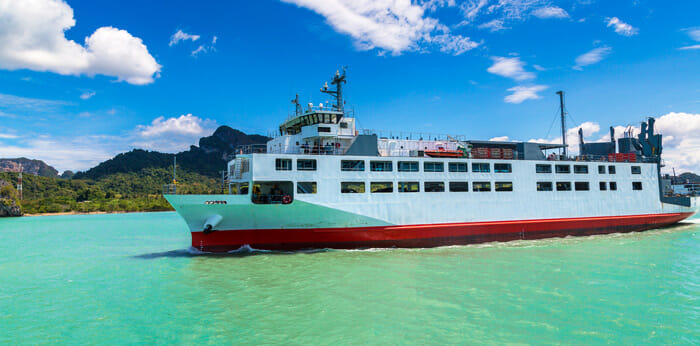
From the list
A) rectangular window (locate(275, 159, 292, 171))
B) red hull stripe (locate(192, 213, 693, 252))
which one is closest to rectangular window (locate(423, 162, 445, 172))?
red hull stripe (locate(192, 213, 693, 252))

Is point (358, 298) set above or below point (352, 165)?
below

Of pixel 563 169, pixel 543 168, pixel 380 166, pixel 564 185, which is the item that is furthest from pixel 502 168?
pixel 380 166

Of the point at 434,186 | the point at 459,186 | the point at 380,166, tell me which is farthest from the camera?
the point at 459,186

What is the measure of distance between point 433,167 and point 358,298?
37.3ft

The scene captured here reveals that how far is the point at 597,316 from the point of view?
8484 millimetres

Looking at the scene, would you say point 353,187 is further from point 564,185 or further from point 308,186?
point 564,185

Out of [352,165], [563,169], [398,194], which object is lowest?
[398,194]

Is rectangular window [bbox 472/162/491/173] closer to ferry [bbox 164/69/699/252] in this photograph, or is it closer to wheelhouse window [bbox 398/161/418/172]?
ferry [bbox 164/69/699/252]

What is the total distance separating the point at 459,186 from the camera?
20.2m

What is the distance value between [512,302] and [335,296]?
16.0 ft

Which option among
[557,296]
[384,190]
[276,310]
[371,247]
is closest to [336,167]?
[384,190]

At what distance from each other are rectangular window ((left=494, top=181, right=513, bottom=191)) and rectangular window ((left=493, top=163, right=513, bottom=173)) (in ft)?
2.28

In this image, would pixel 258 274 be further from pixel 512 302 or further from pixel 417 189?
pixel 417 189

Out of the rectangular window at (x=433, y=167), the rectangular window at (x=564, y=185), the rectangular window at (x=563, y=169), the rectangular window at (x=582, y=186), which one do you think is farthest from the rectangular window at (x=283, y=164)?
the rectangular window at (x=582, y=186)
